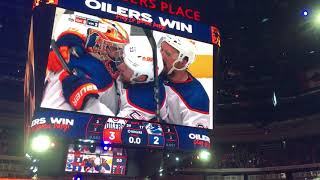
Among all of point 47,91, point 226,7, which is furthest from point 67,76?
point 226,7

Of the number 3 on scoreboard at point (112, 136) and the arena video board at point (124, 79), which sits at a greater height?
the arena video board at point (124, 79)

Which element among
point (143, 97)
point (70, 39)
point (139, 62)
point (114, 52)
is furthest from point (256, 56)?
point (70, 39)

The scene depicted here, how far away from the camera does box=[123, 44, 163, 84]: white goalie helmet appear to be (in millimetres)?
6773

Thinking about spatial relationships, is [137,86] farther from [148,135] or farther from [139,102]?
[148,135]

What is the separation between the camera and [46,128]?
19.3 ft

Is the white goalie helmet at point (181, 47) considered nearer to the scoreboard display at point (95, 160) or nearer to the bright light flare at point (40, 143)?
the scoreboard display at point (95, 160)

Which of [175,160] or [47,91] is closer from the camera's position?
[47,91]

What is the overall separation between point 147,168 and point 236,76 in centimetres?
534

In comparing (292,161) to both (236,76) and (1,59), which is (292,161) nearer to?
(236,76)

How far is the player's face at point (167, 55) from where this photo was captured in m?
7.08

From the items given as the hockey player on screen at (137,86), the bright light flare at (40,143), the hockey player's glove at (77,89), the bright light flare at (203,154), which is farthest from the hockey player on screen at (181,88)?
the bright light flare at (40,143)

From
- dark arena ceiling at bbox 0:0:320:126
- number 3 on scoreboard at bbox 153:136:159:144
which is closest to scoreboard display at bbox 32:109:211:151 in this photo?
number 3 on scoreboard at bbox 153:136:159:144

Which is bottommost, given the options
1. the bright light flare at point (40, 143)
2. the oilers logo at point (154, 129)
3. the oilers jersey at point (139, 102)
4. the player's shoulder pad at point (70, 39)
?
the bright light flare at point (40, 143)

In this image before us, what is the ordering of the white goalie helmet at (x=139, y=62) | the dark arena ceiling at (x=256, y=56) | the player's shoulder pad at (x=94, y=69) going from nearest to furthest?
the player's shoulder pad at (x=94, y=69) < the white goalie helmet at (x=139, y=62) < the dark arena ceiling at (x=256, y=56)
